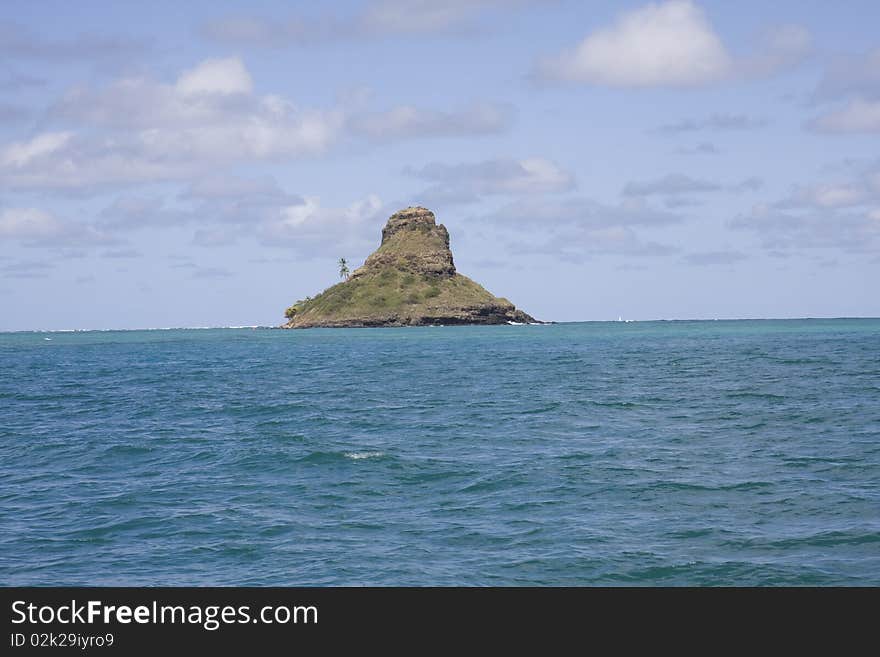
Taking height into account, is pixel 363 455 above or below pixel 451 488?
above

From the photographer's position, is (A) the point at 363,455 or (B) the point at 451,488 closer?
(B) the point at 451,488

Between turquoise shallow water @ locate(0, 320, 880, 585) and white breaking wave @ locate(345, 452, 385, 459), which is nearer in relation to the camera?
turquoise shallow water @ locate(0, 320, 880, 585)

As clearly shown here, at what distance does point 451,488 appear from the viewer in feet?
93.5

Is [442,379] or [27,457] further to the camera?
[442,379]

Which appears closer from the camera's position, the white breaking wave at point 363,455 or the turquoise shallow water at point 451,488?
the turquoise shallow water at point 451,488

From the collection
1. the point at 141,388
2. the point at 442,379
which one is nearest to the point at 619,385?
the point at 442,379

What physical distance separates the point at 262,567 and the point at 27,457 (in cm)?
2294

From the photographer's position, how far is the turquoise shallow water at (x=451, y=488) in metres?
19.7

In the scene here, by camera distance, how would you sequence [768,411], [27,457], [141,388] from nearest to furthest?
[27,457], [768,411], [141,388]

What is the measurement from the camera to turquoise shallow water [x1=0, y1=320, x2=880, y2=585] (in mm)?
19672

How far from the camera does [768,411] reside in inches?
1877
